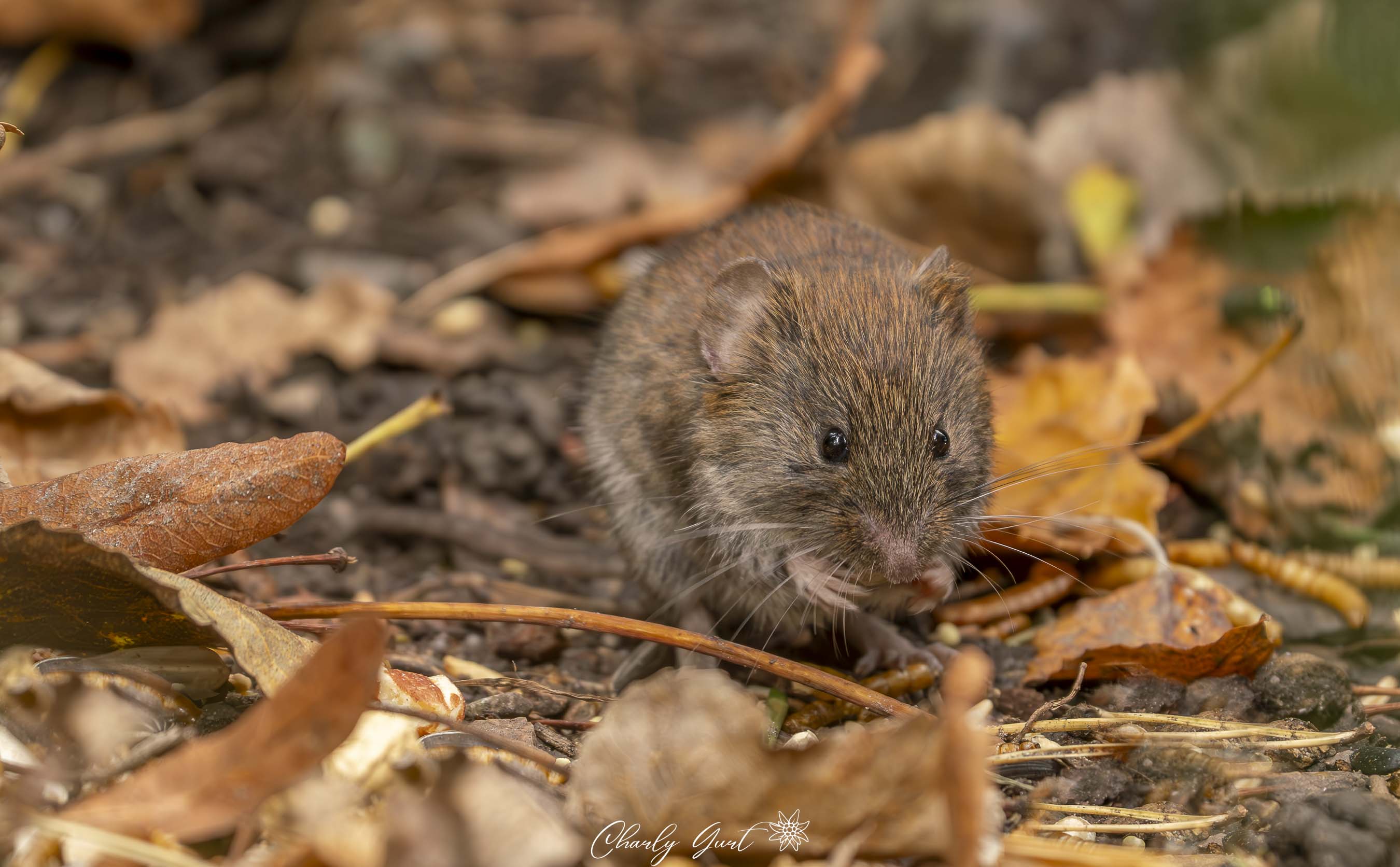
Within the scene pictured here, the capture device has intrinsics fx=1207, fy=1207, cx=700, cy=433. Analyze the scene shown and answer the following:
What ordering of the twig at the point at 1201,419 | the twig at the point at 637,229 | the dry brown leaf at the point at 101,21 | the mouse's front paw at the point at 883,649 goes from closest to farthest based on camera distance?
the mouse's front paw at the point at 883,649
the twig at the point at 1201,419
the twig at the point at 637,229
the dry brown leaf at the point at 101,21

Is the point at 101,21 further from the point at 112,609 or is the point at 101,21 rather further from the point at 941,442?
the point at 941,442

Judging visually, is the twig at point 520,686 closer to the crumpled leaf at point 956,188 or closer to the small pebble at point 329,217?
the crumpled leaf at point 956,188

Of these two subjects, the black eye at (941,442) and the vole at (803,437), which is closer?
the vole at (803,437)

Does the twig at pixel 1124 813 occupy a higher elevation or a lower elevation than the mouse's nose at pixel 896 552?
lower

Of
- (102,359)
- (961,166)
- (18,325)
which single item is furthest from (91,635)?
(961,166)

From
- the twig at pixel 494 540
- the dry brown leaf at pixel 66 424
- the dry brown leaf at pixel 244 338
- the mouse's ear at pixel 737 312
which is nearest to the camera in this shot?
the mouse's ear at pixel 737 312

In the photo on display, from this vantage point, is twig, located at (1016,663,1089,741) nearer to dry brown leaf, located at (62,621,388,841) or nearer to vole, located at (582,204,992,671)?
vole, located at (582,204,992,671)

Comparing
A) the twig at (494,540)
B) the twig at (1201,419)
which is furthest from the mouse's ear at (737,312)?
the twig at (1201,419)

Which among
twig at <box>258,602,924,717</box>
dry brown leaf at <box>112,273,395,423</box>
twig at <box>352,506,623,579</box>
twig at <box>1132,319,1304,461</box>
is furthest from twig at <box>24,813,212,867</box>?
twig at <box>1132,319,1304,461</box>
